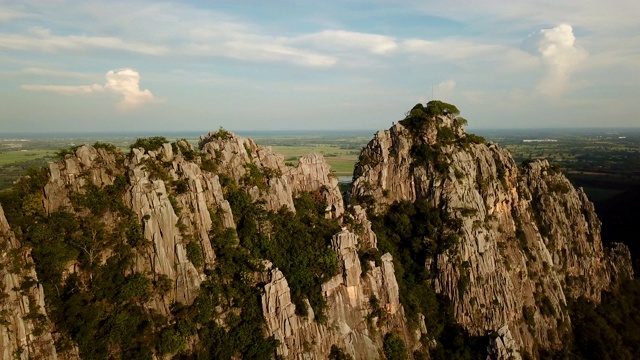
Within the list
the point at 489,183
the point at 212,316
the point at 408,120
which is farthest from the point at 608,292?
the point at 212,316

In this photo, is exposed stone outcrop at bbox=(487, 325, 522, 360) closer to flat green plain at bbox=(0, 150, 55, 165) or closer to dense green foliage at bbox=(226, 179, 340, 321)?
dense green foliage at bbox=(226, 179, 340, 321)

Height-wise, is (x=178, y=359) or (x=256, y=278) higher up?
(x=256, y=278)

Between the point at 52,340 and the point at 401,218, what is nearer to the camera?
the point at 52,340

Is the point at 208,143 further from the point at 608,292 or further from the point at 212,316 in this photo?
the point at 608,292

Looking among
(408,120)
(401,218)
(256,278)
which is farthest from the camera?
(408,120)

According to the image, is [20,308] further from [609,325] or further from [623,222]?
[623,222]

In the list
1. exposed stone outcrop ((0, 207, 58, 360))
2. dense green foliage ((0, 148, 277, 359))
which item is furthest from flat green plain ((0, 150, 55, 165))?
exposed stone outcrop ((0, 207, 58, 360))

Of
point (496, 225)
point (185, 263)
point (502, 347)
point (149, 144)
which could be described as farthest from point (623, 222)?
point (149, 144)
